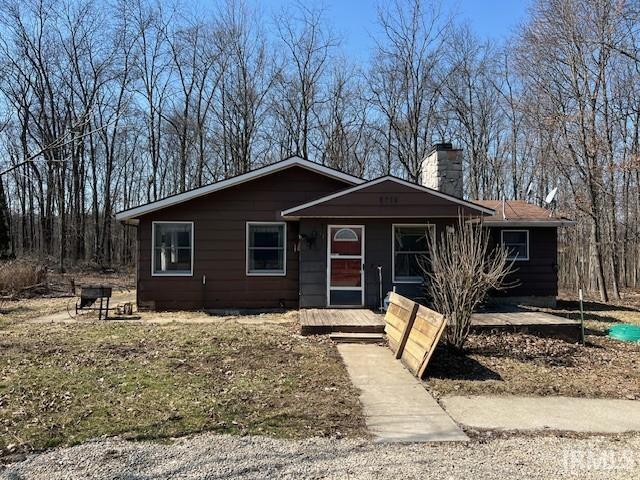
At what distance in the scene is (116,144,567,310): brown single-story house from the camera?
11695mm

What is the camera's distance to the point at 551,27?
60.4 feet

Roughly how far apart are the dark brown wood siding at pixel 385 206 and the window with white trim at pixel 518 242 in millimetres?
3741

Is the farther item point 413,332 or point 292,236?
point 292,236

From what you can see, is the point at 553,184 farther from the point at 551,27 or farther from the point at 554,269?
the point at 554,269

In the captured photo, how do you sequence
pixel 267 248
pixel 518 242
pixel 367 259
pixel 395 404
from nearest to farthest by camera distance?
pixel 395 404, pixel 367 259, pixel 267 248, pixel 518 242

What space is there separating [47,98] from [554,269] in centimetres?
2924

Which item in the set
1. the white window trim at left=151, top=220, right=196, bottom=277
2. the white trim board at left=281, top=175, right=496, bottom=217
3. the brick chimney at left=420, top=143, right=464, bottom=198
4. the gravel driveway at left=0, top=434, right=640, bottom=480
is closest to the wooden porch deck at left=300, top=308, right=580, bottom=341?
the white trim board at left=281, top=175, right=496, bottom=217

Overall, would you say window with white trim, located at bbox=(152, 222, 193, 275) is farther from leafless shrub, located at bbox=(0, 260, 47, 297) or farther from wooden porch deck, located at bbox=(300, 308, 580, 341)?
leafless shrub, located at bbox=(0, 260, 47, 297)

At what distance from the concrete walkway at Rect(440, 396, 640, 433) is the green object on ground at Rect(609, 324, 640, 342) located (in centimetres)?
454

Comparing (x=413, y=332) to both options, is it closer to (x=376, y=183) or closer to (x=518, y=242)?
(x=376, y=183)

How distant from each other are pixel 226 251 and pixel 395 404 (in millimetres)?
8373

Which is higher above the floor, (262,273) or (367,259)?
(367,259)

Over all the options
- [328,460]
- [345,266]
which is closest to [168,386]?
[328,460]

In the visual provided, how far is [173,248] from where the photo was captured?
12953mm
